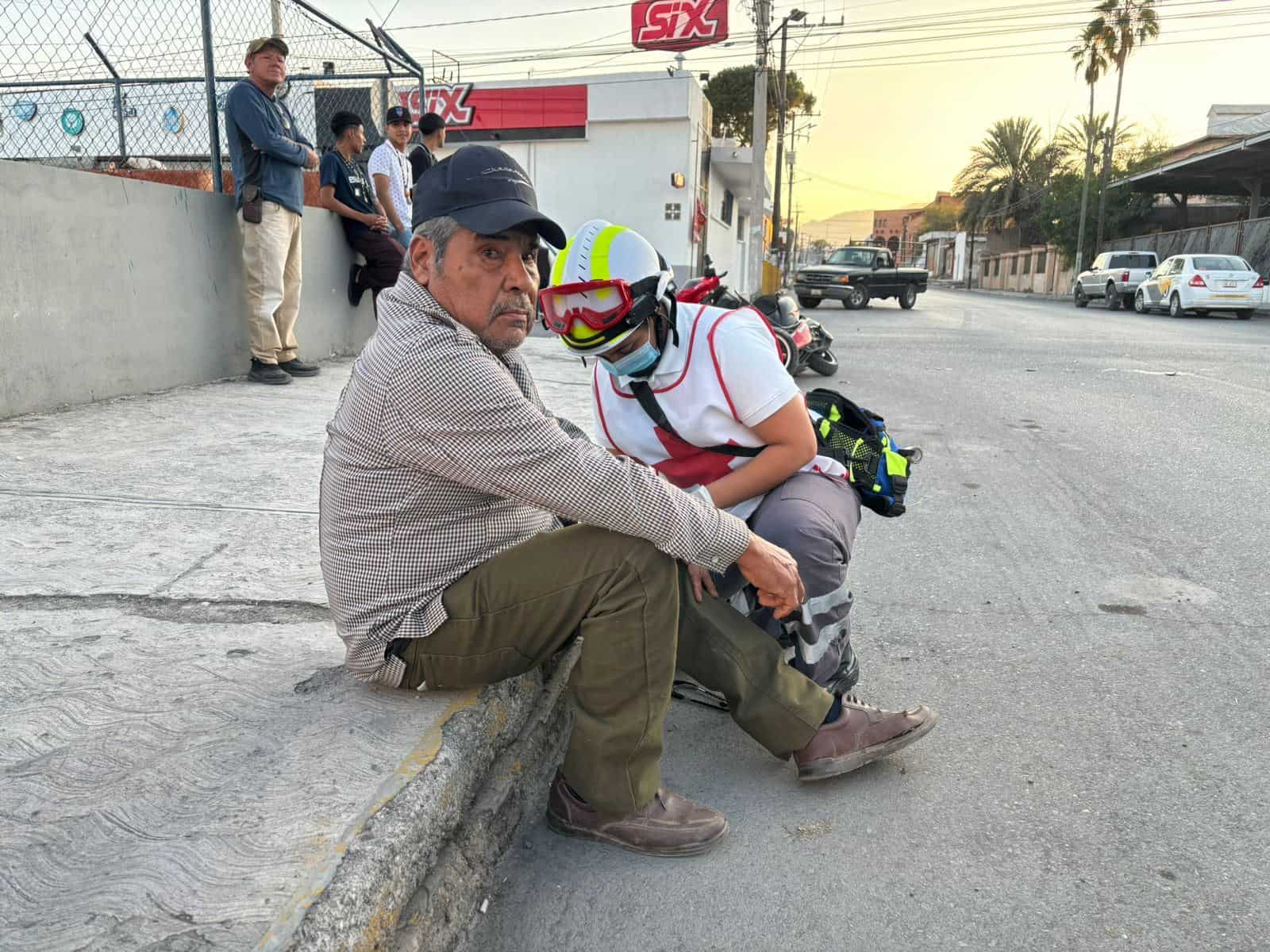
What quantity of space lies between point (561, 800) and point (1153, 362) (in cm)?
1131

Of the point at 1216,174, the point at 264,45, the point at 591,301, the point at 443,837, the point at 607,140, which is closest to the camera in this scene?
the point at 443,837

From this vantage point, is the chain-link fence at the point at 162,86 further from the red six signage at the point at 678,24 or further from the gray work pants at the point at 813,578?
the red six signage at the point at 678,24

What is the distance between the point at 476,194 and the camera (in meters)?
1.99

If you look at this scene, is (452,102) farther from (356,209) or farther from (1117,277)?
(356,209)

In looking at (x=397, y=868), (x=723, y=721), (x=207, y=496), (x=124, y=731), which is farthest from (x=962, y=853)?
(x=207, y=496)

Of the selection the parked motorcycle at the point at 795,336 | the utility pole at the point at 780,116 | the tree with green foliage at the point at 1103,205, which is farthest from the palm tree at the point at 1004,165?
the parked motorcycle at the point at 795,336

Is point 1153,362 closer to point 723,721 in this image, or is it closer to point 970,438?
point 970,438

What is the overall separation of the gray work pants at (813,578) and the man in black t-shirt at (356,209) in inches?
230

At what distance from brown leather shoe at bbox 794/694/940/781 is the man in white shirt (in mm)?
6418

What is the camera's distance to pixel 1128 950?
5.87 ft

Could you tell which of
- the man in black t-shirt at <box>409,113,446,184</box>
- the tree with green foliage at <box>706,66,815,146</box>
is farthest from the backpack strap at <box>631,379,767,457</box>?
the tree with green foliage at <box>706,66,815,146</box>

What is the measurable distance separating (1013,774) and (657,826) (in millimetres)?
942

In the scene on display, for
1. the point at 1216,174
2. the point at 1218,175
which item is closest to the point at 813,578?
the point at 1216,174

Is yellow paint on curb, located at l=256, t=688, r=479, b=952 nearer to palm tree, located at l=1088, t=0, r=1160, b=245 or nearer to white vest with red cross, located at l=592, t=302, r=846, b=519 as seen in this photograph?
white vest with red cross, located at l=592, t=302, r=846, b=519
